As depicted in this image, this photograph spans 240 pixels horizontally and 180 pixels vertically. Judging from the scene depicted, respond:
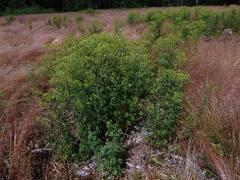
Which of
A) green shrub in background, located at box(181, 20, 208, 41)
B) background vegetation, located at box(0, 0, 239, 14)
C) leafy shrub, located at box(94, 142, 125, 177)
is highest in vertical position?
green shrub in background, located at box(181, 20, 208, 41)

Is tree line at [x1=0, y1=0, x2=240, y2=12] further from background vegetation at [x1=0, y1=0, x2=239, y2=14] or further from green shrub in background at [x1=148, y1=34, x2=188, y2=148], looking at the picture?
green shrub in background at [x1=148, y1=34, x2=188, y2=148]

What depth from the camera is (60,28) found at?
13719 mm

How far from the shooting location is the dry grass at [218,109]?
4121 millimetres

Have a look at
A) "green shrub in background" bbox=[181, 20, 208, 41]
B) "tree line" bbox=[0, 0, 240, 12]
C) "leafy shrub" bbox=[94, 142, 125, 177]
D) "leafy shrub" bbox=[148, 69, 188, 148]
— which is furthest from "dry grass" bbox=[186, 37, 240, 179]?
"tree line" bbox=[0, 0, 240, 12]

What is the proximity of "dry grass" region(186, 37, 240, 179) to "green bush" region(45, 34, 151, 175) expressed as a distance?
79 centimetres

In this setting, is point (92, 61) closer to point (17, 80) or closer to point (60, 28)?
point (17, 80)

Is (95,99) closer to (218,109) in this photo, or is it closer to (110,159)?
(110,159)

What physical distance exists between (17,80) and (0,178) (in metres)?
2.44

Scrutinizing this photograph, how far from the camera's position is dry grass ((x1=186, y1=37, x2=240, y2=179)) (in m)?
4.12

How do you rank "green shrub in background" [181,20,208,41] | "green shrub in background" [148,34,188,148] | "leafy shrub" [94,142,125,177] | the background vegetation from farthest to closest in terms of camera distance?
the background vegetation < "green shrub in background" [181,20,208,41] < "green shrub in background" [148,34,188,148] < "leafy shrub" [94,142,125,177]

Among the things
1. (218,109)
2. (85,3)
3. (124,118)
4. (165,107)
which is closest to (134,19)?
(124,118)

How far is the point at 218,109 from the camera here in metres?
4.70

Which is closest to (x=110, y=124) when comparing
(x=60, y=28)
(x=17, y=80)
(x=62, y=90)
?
(x=62, y=90)

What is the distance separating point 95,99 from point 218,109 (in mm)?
1625
